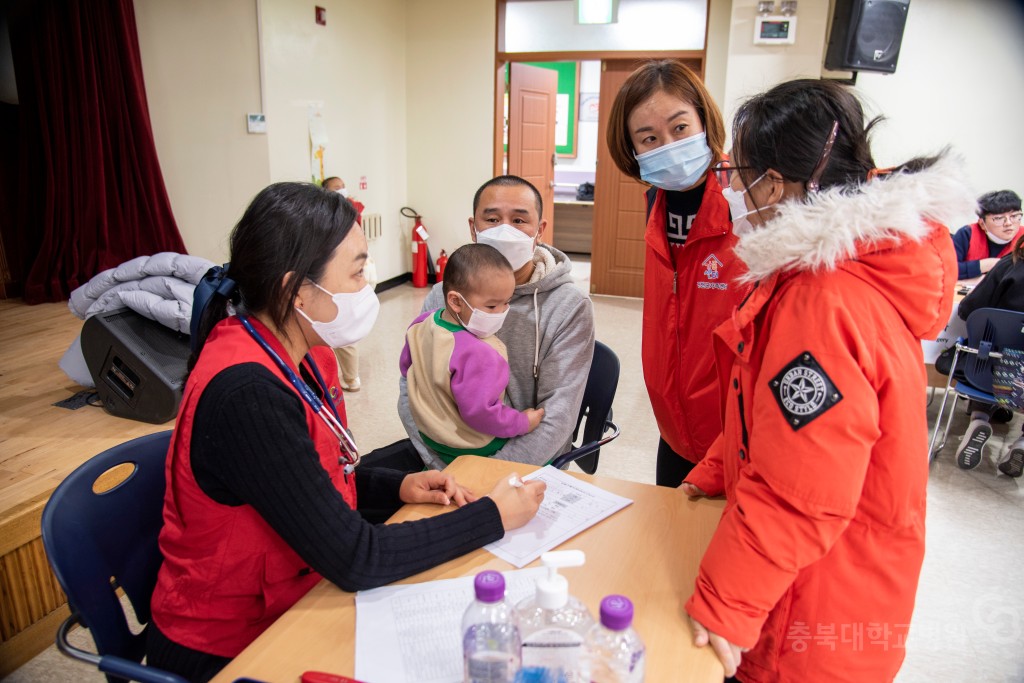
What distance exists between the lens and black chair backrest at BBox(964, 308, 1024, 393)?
2.90 m

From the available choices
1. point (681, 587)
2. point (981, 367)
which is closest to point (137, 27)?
point (681, 587)

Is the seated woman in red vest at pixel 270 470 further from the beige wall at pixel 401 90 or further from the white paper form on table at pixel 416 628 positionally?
the beige wall at pixel 401 90

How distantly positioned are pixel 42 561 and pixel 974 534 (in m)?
3.40

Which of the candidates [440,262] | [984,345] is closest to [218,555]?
[984,345]

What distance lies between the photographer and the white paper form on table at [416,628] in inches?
34.4

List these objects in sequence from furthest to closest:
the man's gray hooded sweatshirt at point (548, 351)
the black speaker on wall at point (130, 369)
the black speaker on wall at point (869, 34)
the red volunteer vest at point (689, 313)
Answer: the black speaker on wall at point (869, 34) → the black speaker on wall at point (130, 369) → the man's gray hooded sweatshirt at point (548, 351) → the red volunteer vest at point (689, 313)

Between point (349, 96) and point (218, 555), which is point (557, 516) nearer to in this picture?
point (218, 555)

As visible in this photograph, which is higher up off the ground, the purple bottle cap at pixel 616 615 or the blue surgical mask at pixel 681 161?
the blue surgical mask at pixel 681 161

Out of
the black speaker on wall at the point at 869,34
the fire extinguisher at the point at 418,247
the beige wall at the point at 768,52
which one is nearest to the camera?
the black speaker on wall at the point at 869,34

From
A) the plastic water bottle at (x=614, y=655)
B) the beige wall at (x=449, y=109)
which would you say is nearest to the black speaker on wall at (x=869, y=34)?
the beige wall at (x=449, y=109)

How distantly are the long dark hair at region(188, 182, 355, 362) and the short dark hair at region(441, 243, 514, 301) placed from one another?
1.60 feet

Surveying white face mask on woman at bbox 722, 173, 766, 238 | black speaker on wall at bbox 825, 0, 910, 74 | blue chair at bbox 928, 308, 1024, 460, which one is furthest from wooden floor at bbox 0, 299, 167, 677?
black speaker on wall at bbox 825, 0, 910, 74

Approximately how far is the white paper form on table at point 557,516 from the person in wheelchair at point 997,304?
9.10 ft

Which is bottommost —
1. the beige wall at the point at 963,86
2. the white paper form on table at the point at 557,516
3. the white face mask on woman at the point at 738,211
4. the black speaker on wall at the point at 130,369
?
the black speaker on wall at the point at 130,369
